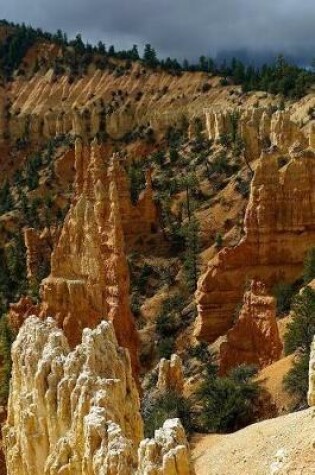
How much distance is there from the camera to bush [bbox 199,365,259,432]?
29.0 m

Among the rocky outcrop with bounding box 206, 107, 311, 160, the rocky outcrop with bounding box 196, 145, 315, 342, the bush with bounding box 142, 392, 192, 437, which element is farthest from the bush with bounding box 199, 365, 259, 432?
the rocky outcrop with bounding box 206, 107, 311, 160

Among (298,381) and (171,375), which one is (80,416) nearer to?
(298,381)

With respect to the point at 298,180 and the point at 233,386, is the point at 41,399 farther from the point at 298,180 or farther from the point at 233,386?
the point at 298,180

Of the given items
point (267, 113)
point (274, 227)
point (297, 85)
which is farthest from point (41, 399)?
point (297, 85)

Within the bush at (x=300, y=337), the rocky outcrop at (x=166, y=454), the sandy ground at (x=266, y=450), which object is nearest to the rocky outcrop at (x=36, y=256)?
the bush at (x=300, y=337)

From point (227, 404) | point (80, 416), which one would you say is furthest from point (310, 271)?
point (80, 416)

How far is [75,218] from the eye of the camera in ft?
120

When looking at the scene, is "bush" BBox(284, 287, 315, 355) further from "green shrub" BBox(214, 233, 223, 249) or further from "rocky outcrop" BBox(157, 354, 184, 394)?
"green shrub" BBox(214, 233, 223, 249)

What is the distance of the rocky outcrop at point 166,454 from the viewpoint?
12523mm

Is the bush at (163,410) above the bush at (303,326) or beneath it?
beneath

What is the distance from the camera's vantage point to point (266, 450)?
19.1m

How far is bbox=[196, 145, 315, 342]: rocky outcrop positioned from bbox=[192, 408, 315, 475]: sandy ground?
2114cm

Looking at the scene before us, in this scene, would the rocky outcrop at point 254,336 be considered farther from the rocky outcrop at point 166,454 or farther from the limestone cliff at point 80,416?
the rocky outcrop at point 166,454

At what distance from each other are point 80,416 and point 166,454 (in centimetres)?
357
